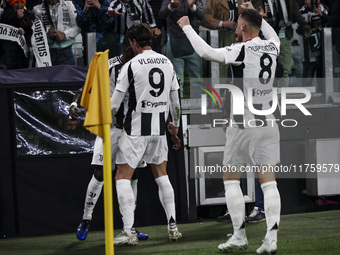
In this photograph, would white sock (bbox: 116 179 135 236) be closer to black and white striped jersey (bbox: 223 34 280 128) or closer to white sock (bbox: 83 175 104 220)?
white sock (bbox: 83 175 104 220)

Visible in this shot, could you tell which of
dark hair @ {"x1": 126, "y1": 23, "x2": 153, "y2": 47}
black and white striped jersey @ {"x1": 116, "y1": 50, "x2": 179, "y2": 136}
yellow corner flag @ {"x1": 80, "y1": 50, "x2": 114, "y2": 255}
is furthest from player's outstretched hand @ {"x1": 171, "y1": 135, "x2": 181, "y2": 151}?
yellow corner flag @ {"x1": 80, "y1": 50, "x2": 114, "y2": 255}

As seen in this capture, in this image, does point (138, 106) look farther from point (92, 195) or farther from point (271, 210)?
point (271, 210)

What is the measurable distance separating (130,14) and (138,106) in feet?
9.90

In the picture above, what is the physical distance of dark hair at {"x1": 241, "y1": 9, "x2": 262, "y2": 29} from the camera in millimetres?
6359

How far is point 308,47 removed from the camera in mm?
10859

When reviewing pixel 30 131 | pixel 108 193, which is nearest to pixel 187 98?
pixel 30 131

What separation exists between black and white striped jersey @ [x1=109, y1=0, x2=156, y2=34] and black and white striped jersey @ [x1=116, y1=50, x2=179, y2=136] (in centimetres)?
269

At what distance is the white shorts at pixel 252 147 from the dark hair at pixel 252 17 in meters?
0.94

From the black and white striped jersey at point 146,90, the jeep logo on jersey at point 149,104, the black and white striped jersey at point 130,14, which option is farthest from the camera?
the black and white striped jersey at point 130,14

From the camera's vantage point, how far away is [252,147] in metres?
6.44

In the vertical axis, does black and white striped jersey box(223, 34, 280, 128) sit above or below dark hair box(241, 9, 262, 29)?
below

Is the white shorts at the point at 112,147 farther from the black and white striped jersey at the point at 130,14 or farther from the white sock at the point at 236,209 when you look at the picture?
the black and white striped jersey at the point at 130,14

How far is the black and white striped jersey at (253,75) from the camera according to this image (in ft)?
20.8

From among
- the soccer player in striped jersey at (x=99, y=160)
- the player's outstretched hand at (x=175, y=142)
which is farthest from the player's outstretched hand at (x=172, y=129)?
the soccer player in striped jersey at (x=99, y=160)
